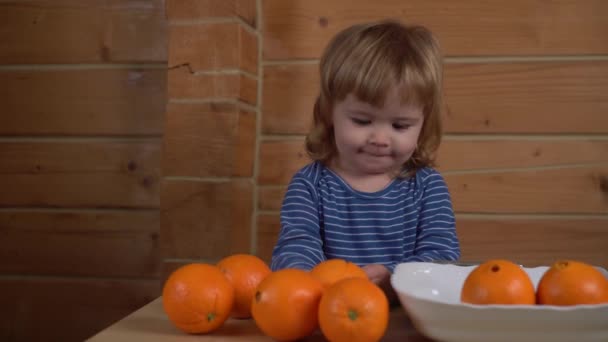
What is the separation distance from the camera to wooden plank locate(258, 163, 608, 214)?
1.72 meters

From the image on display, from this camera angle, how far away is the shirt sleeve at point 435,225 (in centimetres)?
117

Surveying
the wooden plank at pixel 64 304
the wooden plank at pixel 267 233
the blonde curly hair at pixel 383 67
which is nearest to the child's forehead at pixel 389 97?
the blonde curly hair at pixel 383 67

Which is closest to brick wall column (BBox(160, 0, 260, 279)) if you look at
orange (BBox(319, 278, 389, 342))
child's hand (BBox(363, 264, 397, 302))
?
child's hand (BBox(363, 264, 397, 302))

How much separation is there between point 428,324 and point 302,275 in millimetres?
146

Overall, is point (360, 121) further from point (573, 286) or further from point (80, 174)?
point (80, 174)

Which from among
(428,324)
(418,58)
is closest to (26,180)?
(418,58)

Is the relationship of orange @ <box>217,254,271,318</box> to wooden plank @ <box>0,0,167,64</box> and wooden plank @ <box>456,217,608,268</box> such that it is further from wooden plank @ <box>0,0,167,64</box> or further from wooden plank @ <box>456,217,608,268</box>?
wooden plank @ <box>0,0,167,64</box>

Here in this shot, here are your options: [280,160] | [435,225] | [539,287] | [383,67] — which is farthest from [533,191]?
[539,287]

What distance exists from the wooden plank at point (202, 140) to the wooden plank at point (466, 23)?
1.10 feet

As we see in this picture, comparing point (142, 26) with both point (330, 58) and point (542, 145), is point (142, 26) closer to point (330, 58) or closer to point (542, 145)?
point (330, 58)

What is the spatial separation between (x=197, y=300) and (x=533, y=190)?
1363 millimetres

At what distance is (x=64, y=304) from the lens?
6.61 ft

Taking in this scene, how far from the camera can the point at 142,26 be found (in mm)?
1905

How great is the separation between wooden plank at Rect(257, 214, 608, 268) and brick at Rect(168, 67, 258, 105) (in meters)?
0.77
